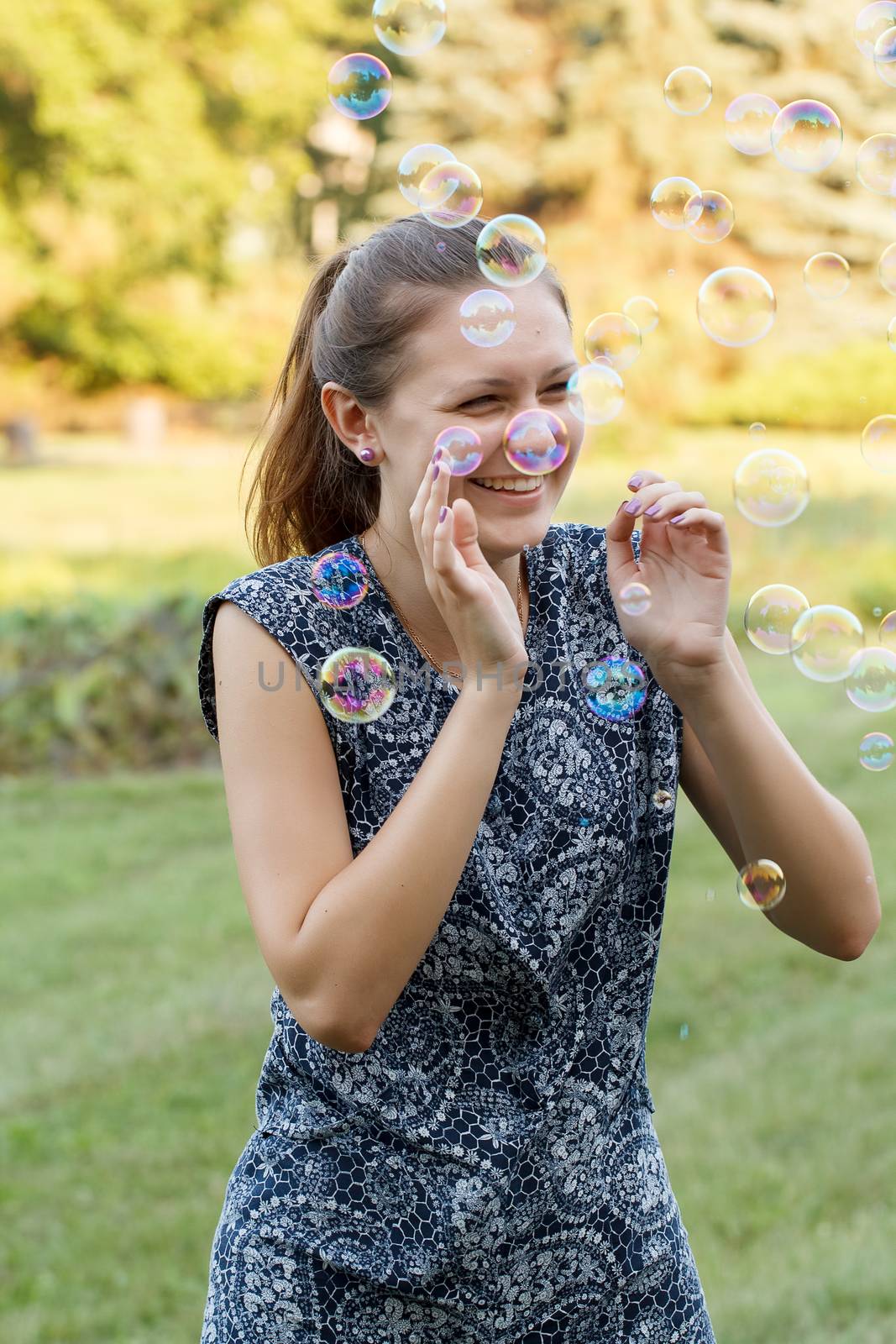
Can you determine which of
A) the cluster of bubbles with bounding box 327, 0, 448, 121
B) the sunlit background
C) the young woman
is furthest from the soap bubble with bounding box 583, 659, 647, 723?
the cluster of bubbles with bounding box 327, 0, 448, 121

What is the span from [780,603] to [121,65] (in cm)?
2014

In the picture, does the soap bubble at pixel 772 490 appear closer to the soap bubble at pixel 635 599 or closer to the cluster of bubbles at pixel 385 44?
the soap bubble at pixel 635 599

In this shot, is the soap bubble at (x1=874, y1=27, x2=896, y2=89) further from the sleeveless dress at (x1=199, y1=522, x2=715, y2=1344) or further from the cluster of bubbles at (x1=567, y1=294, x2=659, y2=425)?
the sleeveless dress at (x1=199, y1=522, x2=715, y2=1344)

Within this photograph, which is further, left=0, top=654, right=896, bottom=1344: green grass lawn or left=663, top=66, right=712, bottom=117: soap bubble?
left=0, top=654, right=896, bottom=1344: green grass lawn

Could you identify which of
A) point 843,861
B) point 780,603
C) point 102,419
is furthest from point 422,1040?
point 102,419

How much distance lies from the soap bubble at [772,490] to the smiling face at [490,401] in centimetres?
74

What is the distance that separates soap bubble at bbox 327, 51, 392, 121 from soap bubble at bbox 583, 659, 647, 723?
4.61ft

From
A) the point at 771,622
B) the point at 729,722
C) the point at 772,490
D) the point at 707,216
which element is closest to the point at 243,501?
the point at 707,216

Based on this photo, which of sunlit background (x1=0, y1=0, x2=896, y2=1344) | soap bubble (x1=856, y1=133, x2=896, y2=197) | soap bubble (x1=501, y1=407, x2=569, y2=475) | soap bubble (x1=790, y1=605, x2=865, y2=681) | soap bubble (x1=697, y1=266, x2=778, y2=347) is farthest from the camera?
sunlit background (x1=0, y1=0, x2=896, y2=1344)

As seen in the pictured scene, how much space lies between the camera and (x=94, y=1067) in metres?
4.44

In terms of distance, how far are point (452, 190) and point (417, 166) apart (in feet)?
0.57

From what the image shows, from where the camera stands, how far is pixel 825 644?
240 cm

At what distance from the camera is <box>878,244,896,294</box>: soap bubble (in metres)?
2.68

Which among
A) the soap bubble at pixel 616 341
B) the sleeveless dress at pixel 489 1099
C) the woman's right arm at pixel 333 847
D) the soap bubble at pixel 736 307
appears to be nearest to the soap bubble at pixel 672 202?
the soap bubble at pixel 736 307
